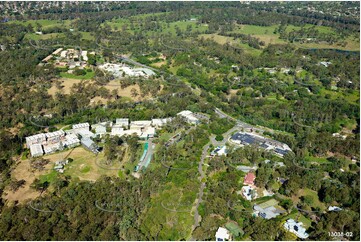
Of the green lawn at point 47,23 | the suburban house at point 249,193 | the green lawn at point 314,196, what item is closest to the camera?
the green lawn at point 314,196

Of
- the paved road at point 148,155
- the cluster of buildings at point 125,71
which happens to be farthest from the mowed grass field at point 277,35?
the paved road at point 148,155

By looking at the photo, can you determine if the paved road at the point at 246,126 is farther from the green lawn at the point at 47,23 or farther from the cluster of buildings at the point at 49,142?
the green lawn at the point at 47,23

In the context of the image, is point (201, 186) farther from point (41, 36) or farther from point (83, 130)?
point (41, 36)

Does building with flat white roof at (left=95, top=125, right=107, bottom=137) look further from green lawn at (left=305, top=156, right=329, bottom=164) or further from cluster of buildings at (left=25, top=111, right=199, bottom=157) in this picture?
green lawn at (left=305, top=156, right=329, bottom=164)

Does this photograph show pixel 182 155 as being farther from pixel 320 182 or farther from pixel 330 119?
pixel 330 119

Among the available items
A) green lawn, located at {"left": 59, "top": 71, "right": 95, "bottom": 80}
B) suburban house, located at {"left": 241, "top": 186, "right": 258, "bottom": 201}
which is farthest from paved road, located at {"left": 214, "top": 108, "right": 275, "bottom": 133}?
green lawn, located at {"left": 59, "top": 71, "right": 95, "bottom": 80}

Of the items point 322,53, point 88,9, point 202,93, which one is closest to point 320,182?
point 202,93
